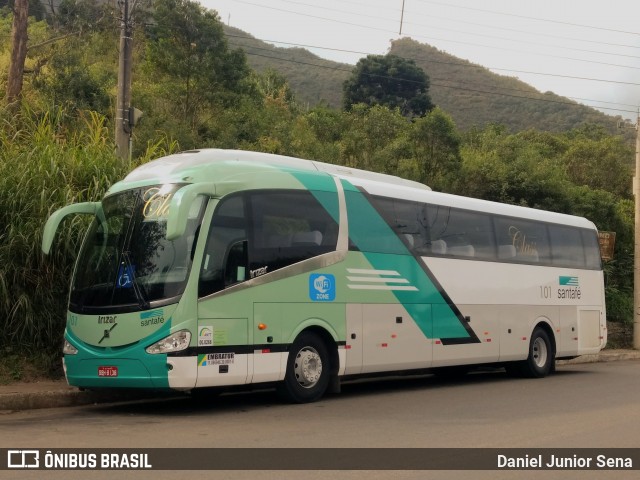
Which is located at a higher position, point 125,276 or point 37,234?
point 37,234

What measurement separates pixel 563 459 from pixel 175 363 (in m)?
4.80

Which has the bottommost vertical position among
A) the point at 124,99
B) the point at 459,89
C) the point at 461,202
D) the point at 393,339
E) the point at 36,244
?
the point at 393,339

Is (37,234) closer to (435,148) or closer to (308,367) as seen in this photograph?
(308,367)

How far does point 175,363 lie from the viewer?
35.5 feet

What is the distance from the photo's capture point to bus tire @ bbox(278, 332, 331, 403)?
12.3 m

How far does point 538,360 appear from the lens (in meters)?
18.6

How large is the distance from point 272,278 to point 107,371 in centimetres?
251

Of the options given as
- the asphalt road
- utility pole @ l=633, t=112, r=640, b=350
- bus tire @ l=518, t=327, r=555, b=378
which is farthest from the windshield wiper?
utility pole @ l=633, t=112, r=640, b=350

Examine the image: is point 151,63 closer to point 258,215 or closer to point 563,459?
point 258,215

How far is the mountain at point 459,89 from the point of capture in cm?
9394

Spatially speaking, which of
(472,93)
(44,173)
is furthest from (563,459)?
(472,93)

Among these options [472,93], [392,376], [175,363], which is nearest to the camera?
[175,363]

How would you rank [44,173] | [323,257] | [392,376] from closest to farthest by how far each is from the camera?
[323,257] → [44,173] → [392,376]

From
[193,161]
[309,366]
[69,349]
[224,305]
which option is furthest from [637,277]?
[69,349]
